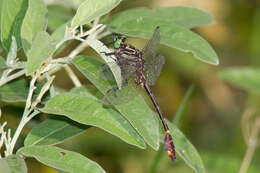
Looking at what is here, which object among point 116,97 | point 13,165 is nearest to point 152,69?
point 116,97

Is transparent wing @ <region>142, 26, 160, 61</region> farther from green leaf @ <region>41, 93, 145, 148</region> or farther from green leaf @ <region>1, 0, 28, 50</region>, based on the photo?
green leaf @ <region>1, 0, 28, 50</region>

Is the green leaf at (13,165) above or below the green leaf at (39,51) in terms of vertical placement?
below

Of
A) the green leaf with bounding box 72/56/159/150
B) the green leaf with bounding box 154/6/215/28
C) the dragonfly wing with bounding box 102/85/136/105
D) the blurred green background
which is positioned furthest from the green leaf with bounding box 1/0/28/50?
the blurred green background

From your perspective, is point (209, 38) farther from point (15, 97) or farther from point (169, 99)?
point (15, 97)

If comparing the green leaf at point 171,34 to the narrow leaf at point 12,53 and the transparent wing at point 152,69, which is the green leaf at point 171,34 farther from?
the narrow leaf at point 12,53

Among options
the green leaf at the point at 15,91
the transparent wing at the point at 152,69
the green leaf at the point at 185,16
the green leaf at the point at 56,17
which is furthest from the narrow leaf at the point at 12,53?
the green leaf at the point at 185,16

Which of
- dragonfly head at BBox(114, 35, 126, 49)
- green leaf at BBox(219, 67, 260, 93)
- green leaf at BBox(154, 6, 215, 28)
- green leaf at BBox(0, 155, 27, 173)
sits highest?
green leaf at BBox(154, 6, 215, 28)

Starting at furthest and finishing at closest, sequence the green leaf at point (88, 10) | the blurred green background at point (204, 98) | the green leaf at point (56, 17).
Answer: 1. the blurred green background at point (204, 98)
2. the green leaf at point (56, 17)
3. the green leaf at point (88, 10)
